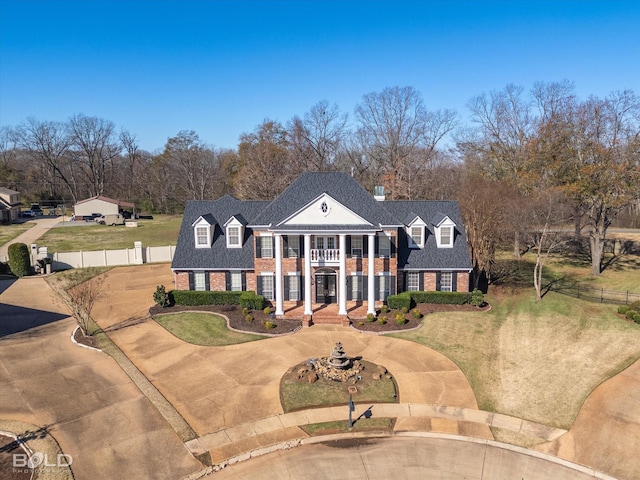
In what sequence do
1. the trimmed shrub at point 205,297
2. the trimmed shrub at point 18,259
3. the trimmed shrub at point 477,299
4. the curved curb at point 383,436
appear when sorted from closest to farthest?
the curved curb at point 383,436, the trimmed shrub at point 477,299, the trimmed shrub at point 205,297, the trimmed shrub at point 18,259

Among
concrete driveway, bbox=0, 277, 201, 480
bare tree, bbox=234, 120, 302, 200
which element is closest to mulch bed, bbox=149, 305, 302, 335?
concrete driveway, bbox=0, 277, 201, 480

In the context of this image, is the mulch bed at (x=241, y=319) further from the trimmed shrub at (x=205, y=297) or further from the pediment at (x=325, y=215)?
the pediment at (x=325, y=215)

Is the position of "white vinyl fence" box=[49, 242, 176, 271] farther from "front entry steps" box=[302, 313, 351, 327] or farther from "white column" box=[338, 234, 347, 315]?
"white column" box=[338, 234, 347, 315]

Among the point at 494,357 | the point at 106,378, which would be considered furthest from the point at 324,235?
the point at 106,378

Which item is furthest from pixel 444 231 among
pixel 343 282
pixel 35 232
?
pixel 35 232

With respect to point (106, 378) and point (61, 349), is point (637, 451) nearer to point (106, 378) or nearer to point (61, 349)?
point (106, 378)

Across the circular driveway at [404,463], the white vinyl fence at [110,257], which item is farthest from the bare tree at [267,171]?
the circular driveway at [404,463]
